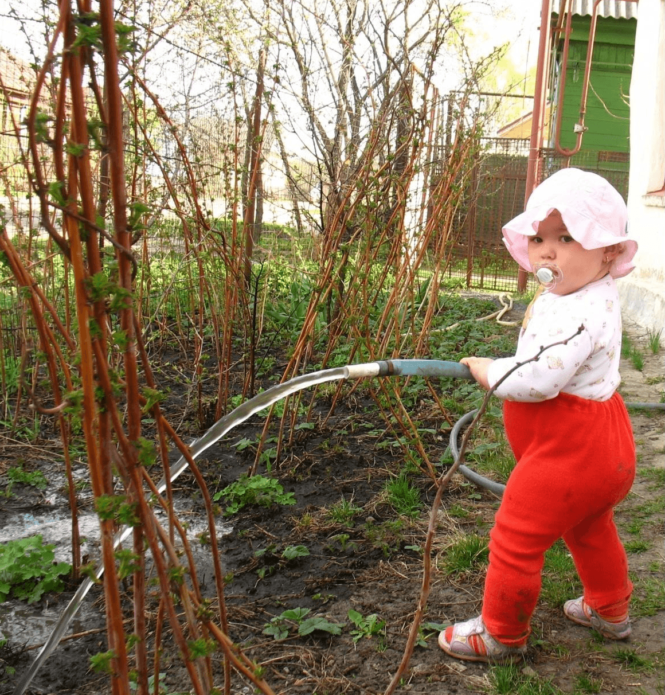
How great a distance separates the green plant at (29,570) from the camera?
2.26m

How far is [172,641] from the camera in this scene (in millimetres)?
2094

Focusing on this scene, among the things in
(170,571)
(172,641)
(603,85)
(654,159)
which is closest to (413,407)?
(172,641)

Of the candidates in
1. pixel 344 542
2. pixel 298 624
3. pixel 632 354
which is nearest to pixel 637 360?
pixel 632 354

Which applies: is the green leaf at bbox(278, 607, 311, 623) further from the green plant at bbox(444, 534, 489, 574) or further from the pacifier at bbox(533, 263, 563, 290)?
the pacifier at bbox(533, 263, 563, 290)

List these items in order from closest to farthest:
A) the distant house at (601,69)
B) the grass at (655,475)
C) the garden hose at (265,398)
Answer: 1. the garden hose at (265,398)
2. the grass at (655,475)
3. the distant house at (601,69)

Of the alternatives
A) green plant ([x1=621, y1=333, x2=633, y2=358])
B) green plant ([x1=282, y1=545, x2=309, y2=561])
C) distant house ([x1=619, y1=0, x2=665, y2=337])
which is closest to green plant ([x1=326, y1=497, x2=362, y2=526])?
green plant ([x1=282, y1=545, x2=309, y2=561])

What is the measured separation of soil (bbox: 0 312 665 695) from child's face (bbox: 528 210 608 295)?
3.36 feet

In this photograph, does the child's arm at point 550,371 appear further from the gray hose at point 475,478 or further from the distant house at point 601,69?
the distant house at point 601,69

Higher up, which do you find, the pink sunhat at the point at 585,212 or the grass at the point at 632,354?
the pink sunhat at the point at 585,212

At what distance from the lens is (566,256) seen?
184 cm

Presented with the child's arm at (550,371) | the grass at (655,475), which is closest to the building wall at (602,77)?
the grass at (655,475)

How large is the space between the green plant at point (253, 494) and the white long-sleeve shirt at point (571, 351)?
1.31m

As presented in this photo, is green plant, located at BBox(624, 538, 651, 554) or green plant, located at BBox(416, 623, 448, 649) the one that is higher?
green plant, located at BBox(624, 538, 651, 554)

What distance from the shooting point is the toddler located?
5.83 ft
